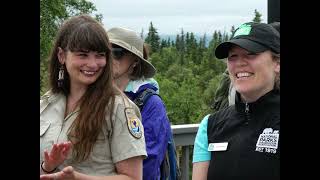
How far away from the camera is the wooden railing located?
11.5ft

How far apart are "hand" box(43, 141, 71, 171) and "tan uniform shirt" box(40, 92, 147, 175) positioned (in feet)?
0.67

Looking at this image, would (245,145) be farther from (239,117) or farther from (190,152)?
(190,152)

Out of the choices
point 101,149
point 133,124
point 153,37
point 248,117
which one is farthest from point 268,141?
point 153,37

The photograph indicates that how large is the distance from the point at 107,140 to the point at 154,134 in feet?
1.89

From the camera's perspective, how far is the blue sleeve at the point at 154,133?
2582 millimetres

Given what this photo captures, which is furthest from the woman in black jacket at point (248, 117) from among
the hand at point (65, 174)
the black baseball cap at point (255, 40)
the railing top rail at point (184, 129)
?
the railing top rail at point (184, 129)

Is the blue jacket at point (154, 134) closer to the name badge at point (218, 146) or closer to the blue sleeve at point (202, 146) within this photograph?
the blue sleeve at point (202, 146)

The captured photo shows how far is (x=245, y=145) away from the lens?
2.07 metres

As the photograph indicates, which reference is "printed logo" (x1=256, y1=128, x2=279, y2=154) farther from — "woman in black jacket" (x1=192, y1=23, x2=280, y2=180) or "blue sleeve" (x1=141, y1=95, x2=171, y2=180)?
"blue sleeve" (x1=141, y1=95, x2=171, y2=180)

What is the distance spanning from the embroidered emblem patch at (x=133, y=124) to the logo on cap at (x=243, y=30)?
0.59 m

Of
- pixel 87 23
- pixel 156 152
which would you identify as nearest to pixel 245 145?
pixel 156 152

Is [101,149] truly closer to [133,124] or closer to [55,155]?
[133,124]
